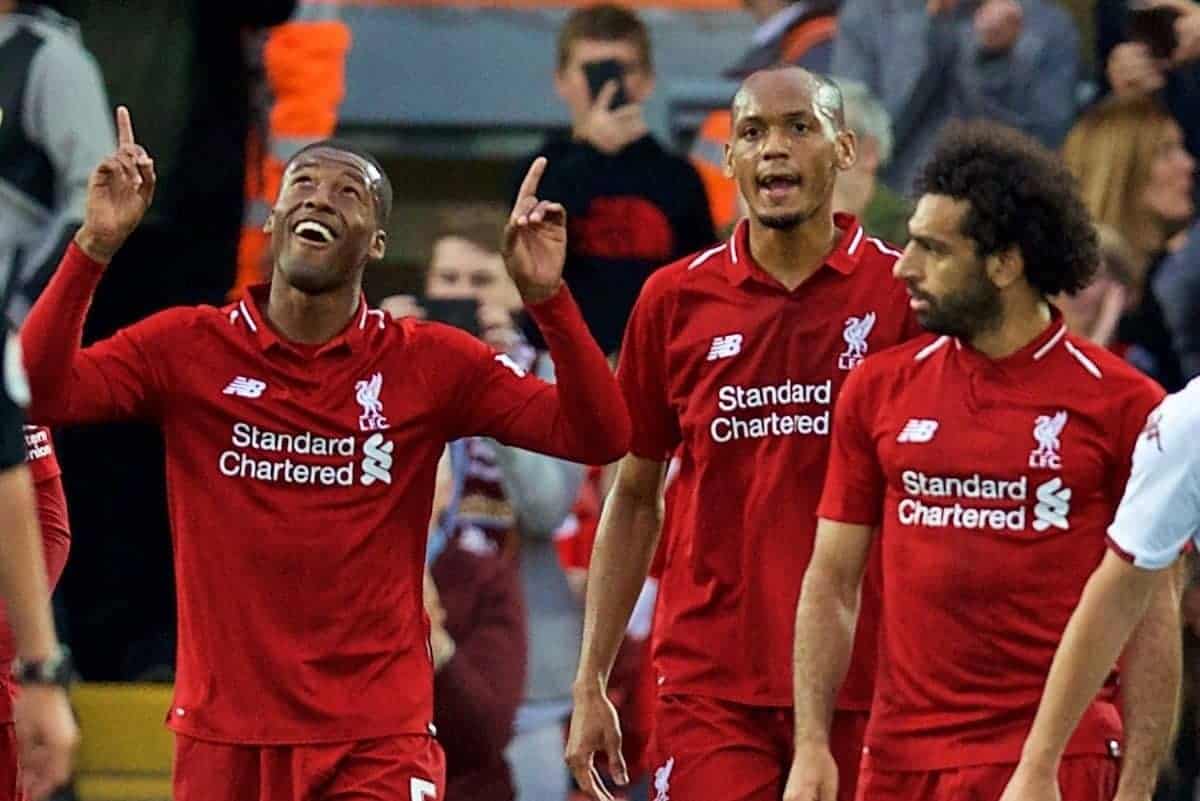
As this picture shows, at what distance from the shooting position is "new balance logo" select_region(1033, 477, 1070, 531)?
7.17 metres

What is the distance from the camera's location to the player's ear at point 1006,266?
24.5 ft

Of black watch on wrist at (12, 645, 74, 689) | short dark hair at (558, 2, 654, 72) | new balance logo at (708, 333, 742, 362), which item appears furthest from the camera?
short dark hair at (558, 2, 654, 72)

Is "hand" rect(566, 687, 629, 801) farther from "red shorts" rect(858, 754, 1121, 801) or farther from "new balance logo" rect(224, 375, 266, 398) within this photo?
"new balance logo" rect(224, 375, 266, 398)

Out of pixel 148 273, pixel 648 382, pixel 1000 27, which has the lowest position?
pixel 648 382

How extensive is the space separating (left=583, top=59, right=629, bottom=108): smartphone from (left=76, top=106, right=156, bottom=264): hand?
3.40 m

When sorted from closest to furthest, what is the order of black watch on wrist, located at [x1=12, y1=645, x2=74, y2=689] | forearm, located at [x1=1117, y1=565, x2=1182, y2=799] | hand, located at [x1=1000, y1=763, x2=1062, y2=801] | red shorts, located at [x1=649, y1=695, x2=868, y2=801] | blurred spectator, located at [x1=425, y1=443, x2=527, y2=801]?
1. black watch on wrist, located at [x1=12, y1=645, x2=74, y2=689]
2. hand, located at [x1=1000, y1=763, x2=1062, y2=801]
3. forearm, located at [x1=1117, y1=565, x2=1182, y2=799]
4. red shorts, located at [x1=649, y1=695, x2=868, y2=801]
5. blurred spectator, located at [x1=425, y1=443, x2=527, y2=801]

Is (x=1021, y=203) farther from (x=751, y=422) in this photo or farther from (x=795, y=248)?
(x=751, y=422)

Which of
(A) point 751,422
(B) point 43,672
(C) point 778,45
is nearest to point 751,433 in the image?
(A) point 751,422

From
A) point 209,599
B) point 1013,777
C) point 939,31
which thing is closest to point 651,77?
point 939,31

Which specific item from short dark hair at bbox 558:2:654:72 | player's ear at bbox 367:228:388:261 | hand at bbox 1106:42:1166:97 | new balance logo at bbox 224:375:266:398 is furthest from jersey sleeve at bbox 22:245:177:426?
hand at bbox 1106:42:1166:97

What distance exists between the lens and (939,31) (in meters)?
11.2

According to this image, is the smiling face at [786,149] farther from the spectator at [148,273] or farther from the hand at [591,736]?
the spectator at [148,273]

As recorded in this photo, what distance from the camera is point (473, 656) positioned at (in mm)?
9648

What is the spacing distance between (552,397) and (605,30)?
3.31 meters
